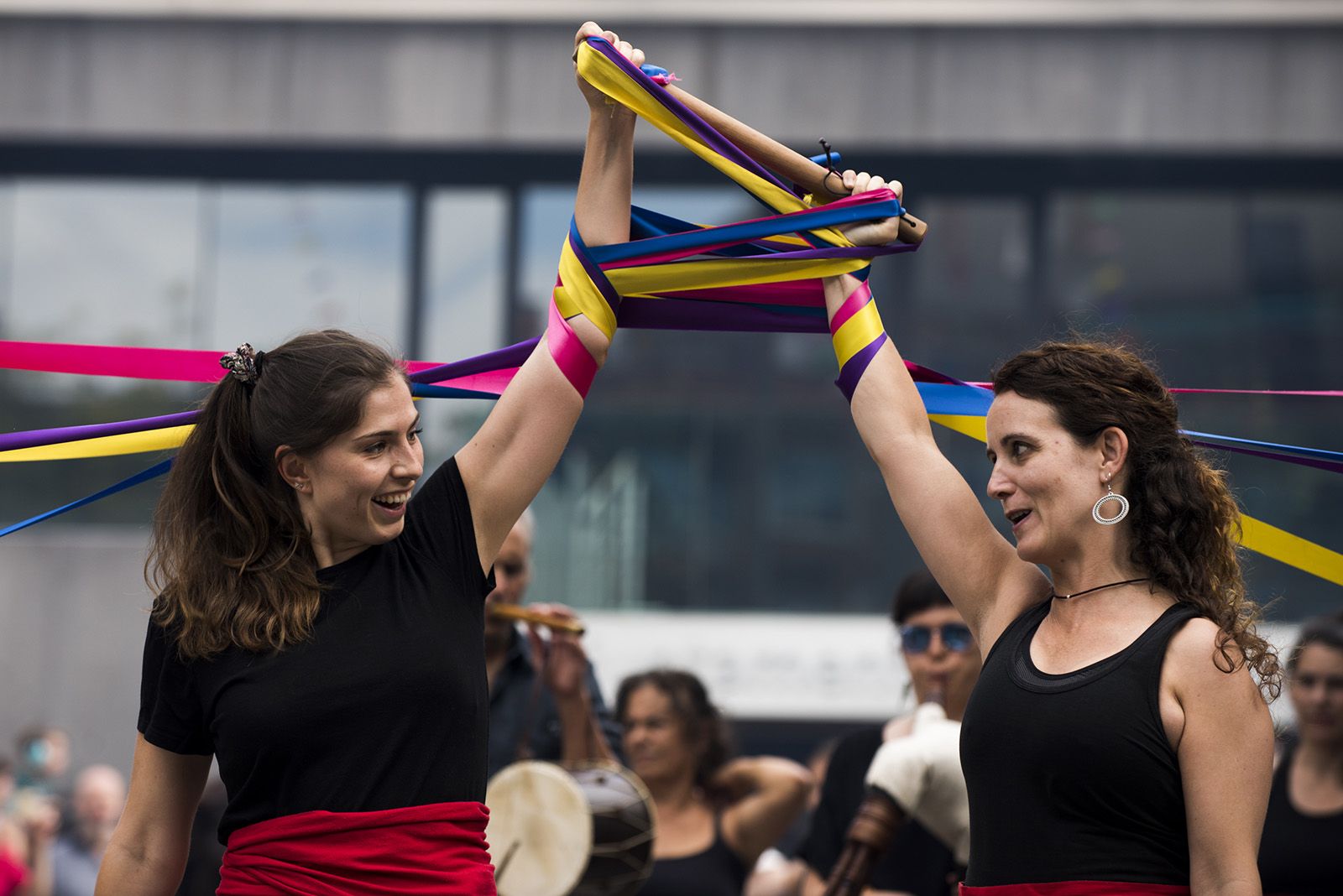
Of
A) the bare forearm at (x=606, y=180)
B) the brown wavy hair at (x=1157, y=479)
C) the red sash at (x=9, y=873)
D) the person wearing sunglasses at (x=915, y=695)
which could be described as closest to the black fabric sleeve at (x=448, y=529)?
the bare forearm at (x=606, y=180)

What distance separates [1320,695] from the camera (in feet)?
14.8

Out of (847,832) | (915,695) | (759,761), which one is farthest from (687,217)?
(847,832)

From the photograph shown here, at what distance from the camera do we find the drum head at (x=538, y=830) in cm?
409

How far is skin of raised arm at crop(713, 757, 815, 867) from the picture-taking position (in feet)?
15.8

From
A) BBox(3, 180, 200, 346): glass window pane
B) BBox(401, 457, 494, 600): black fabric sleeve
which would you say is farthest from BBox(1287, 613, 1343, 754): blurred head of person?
BBox(3, 180, 200, 346): glass window pane

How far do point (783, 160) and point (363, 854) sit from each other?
4.54 ft

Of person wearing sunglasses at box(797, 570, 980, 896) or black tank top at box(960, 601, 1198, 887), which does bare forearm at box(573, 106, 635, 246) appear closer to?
black tank top at box(960, 601, 1198, 887)

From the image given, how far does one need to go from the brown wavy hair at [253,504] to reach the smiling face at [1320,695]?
3106 mm

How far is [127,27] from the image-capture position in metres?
10.7

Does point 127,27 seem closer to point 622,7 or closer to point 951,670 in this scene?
point 622,7

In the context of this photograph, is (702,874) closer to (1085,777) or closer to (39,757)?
(1085,777)

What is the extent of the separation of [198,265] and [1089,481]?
32.9 ft

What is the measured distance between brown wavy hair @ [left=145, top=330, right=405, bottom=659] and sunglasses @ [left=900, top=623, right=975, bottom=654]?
189 centimetres

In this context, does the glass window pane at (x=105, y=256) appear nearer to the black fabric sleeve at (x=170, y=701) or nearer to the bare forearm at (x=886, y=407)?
the black fabric sleeve at (x=170, y=701)
